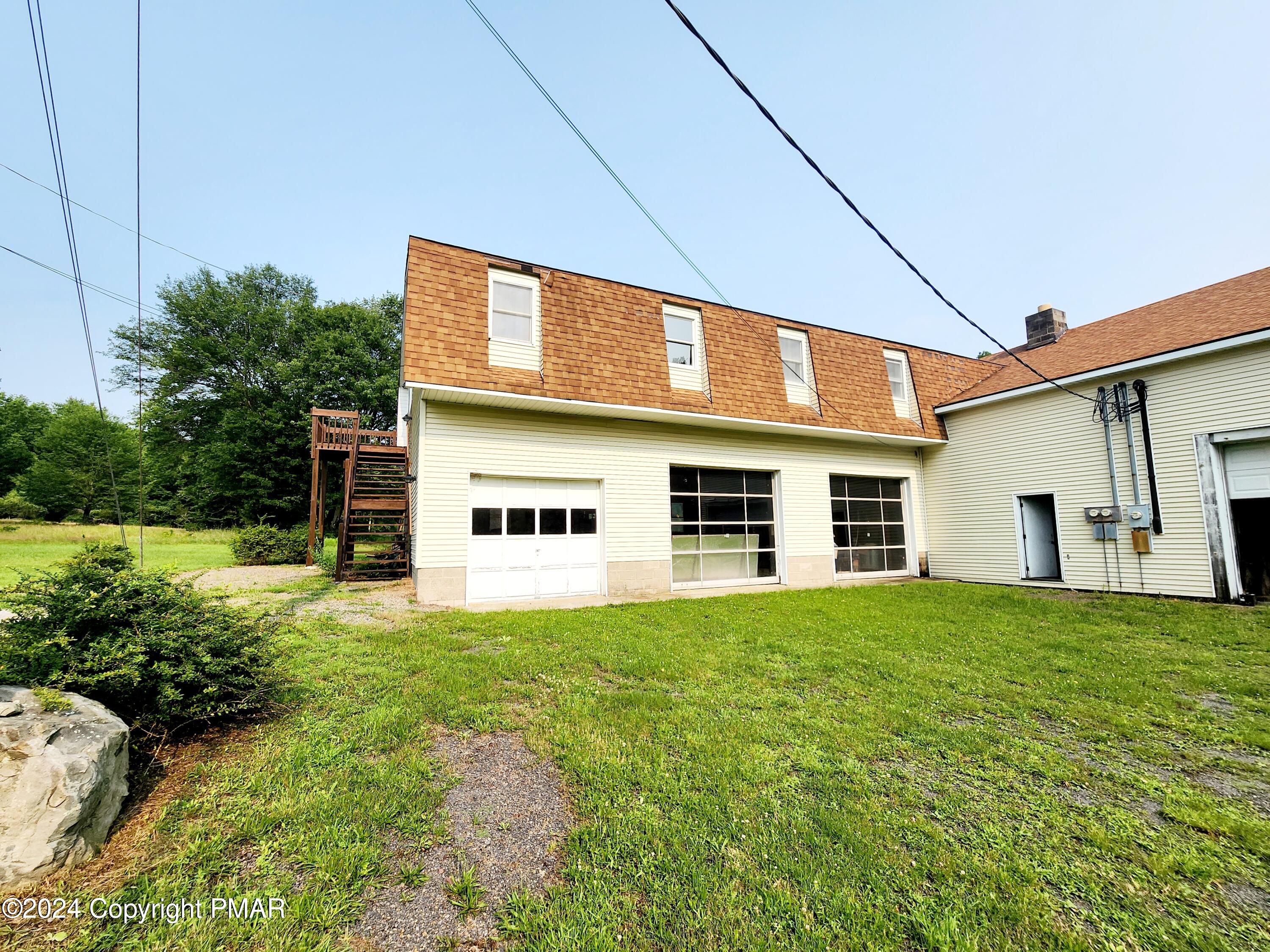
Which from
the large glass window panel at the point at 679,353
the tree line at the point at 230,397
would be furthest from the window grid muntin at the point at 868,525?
the tree line at the point at 230,397

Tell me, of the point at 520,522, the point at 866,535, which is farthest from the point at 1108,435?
the point at 520,522

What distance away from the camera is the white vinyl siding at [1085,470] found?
30.5 feet

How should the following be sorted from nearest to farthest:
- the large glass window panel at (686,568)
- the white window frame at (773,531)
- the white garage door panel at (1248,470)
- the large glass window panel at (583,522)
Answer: the white garage door panel at (1248,470), the large glass window panel at (583,522), the white window frame at (773,531), the large glass window panel at (686,568)

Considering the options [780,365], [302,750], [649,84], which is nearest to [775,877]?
[302,750]

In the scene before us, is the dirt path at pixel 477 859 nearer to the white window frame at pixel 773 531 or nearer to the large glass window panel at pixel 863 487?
the white window frame at pixel 773 531

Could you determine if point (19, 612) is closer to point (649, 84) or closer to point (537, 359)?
point (537, 359)

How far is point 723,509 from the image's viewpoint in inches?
464

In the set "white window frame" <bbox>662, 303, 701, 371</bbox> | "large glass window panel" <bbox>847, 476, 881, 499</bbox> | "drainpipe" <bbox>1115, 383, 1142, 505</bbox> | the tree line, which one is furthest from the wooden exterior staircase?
the tree line

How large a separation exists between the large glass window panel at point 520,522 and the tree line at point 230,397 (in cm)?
2568

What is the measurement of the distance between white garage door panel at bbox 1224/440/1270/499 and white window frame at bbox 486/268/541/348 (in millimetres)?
13231

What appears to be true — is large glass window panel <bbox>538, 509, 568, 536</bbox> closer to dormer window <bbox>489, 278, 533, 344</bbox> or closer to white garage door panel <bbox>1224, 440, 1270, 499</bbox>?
dormer window <bbox>489, 278, 533, 344</bbox>

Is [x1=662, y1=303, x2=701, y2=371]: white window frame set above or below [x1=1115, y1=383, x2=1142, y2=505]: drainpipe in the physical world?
above

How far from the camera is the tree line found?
1144 inches

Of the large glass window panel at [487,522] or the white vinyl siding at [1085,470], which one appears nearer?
the large glass window panel at [487,522]
